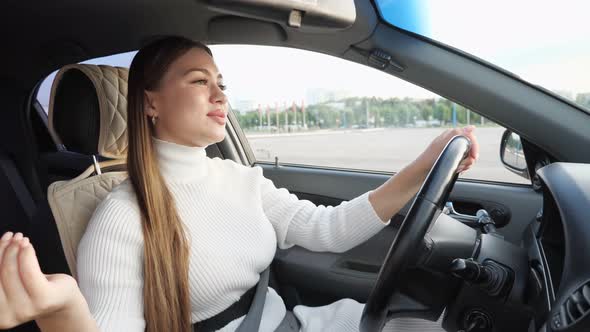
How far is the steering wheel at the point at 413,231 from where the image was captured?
1.02 m

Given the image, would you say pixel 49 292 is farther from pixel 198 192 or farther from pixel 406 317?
pixel 406 317

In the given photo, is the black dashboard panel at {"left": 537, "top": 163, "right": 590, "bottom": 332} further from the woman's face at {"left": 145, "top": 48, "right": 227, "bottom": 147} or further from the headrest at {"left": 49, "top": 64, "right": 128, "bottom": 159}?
the headrest at {"left": 49, "top": 64, "right": 128, "bottom": 159}

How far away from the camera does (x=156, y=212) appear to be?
4.00ft

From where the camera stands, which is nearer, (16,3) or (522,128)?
(522,128)

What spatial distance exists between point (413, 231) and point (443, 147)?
0.33 m

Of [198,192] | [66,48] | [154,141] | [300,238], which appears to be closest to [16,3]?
[66,48]

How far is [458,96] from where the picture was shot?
1.47 m

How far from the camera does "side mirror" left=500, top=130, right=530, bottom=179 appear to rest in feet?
5.07

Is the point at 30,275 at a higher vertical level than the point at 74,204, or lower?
A: higher

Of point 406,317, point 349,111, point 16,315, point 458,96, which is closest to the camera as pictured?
point 16,315

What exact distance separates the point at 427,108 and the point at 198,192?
983 millimetres

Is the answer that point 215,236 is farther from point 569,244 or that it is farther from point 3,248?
point 569,244

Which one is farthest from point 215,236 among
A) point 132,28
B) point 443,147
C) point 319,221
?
point 132,28

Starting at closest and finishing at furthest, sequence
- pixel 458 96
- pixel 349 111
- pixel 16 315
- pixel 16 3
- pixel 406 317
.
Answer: pixel 16 315
pixel 406 317
pixel 458 96
pixel 16 3
pixel 349 111
